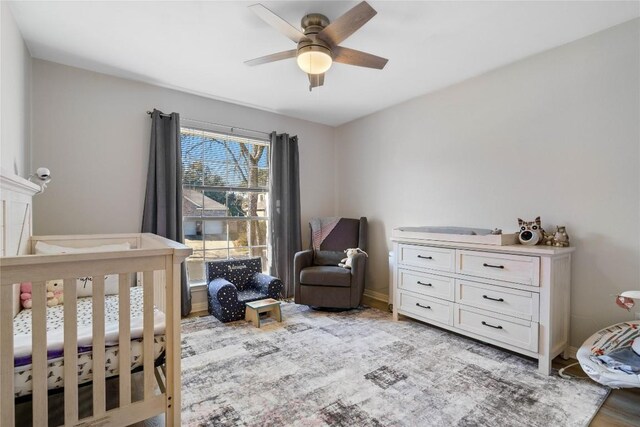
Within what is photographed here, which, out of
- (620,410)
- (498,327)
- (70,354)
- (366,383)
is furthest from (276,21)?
(620,410)

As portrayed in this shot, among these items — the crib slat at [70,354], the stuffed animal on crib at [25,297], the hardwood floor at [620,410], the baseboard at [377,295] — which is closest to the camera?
the crib slat at [70,354]

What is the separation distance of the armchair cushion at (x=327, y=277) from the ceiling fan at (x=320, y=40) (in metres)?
1.98

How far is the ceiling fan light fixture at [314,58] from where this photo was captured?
6.43 feet

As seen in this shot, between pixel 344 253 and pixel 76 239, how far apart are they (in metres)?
2.63

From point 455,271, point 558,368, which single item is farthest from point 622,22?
point 558,368

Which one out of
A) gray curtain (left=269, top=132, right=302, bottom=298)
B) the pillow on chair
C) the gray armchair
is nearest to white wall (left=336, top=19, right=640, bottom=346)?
the pillow on chair

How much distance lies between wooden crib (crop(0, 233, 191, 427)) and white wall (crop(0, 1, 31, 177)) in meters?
1.09

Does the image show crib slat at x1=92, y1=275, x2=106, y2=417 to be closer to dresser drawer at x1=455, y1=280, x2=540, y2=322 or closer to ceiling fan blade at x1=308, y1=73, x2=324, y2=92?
ceiling fan blade at x1=308, y1=73, x2=324, y2=92

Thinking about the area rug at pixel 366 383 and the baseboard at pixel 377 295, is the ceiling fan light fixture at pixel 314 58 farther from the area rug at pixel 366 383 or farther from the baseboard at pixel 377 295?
the baseboard at pixel 377 295

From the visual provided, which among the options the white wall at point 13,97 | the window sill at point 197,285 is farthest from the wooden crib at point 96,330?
the window sill at point 197,285

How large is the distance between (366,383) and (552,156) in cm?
225

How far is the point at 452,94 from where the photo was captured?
10.2 ft

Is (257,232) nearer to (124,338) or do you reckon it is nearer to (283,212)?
(283,212)

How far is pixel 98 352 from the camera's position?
4.09 feet
